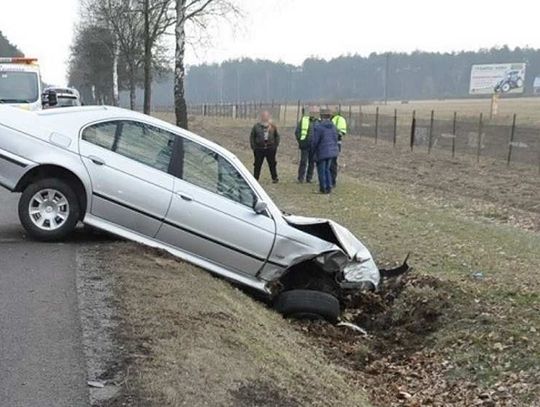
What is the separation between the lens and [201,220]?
7691mm

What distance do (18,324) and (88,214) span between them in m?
2.64

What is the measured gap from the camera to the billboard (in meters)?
69.9

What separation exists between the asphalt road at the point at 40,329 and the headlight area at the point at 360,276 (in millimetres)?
2921

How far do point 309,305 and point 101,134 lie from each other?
9.47ft

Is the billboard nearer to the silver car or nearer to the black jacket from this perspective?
the black jacket

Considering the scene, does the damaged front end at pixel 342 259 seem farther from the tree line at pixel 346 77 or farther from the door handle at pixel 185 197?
the tree line at pixel 346 77

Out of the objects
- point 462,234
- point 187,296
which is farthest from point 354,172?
point 187,296

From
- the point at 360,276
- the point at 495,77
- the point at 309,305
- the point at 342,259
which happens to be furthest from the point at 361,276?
the point at 495,77

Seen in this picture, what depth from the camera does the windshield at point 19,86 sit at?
22.0m

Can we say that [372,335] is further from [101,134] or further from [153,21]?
[153,21]

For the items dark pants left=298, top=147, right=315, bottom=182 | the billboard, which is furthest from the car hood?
the billboard

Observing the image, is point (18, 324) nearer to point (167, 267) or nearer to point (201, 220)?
point (167, 267)

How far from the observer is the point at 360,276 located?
8258mm

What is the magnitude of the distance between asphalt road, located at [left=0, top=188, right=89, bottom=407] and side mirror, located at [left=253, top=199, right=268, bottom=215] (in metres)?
1.90
